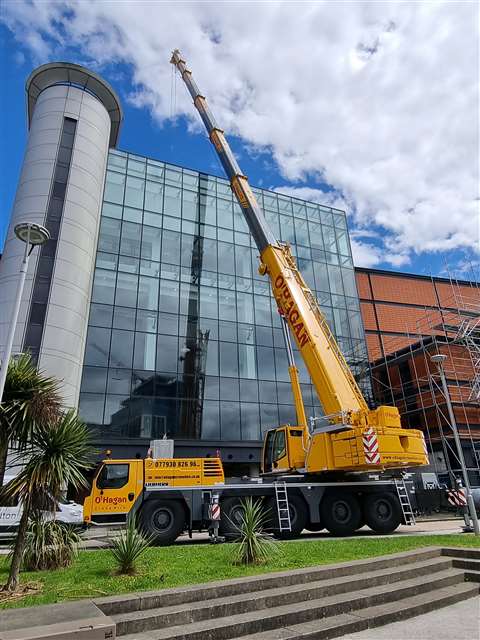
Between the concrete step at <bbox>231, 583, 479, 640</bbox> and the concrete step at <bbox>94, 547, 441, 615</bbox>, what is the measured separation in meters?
0.64

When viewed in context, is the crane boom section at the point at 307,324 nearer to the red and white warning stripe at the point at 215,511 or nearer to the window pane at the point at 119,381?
the red and white warning stripe at the point at 215,511

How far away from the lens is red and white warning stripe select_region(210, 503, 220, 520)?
12.1 meters

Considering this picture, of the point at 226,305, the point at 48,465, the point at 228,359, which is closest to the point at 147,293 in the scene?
the point at 226,305

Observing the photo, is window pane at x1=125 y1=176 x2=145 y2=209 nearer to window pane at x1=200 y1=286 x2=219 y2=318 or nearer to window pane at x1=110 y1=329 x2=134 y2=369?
window pane at x1=200 y1=286 x2=219 y2=318

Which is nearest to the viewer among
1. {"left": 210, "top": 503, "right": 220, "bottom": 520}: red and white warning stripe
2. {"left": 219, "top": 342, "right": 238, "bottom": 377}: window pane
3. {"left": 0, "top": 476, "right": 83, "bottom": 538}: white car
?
{"left": 210, "top": 503, "right": 220, "bottom": 520}: red and white warning stripe

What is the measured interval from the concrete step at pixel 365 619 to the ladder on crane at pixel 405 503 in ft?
23.9

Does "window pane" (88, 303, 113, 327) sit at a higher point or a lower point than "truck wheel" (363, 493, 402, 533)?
higher

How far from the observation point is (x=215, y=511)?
1220cm

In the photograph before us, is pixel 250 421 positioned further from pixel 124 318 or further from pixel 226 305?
pixel 124 318

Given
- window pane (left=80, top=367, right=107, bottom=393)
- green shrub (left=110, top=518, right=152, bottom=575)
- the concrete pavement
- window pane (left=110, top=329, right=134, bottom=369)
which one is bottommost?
the concrete pavement

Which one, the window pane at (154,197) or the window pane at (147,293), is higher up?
the window pane at (154,197)

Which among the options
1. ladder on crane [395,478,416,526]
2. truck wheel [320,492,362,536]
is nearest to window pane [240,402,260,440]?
truck wheel [320,492,362,536]

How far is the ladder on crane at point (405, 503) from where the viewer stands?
13.8 meters

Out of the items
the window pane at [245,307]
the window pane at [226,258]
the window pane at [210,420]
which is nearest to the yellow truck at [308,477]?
the window pane at [210,420]
